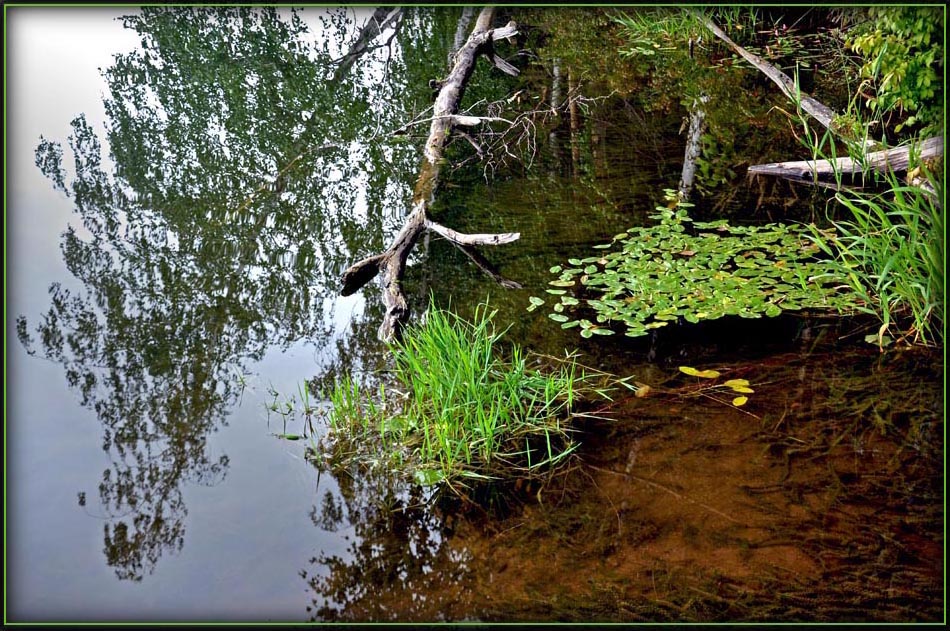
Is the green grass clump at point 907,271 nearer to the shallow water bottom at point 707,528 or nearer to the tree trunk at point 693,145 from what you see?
the shallow water bottom at point 707,528

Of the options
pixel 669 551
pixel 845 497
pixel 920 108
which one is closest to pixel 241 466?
pixel 669 551

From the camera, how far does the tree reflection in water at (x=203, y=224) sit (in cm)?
307

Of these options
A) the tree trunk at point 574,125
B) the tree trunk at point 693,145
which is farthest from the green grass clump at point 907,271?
the tree trunk at point 574,125

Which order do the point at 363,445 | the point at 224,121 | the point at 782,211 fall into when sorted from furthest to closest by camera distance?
the point at 224,121 → the point at 782,211 → the point at 363,445

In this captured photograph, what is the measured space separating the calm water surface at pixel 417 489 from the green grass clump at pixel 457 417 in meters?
0.14

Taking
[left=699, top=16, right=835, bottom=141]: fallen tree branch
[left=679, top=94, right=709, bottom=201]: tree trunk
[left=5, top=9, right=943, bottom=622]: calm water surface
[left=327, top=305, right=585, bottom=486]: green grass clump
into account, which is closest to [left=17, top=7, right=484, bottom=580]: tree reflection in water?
[left=5, top=9, right=943, bottom=622]: calm water surface

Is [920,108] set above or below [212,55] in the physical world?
below

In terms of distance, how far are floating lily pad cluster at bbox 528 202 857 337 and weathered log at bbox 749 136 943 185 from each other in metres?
0.42

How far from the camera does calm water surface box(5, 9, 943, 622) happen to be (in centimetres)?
227

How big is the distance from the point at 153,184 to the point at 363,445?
10.7 feet

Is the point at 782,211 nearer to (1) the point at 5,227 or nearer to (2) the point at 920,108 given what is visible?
(2) the point at 920,108

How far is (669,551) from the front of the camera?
7.77 ft

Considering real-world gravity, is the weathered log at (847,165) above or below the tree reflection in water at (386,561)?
above

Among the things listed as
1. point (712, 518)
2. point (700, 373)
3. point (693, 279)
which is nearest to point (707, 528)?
point (712, 518)
